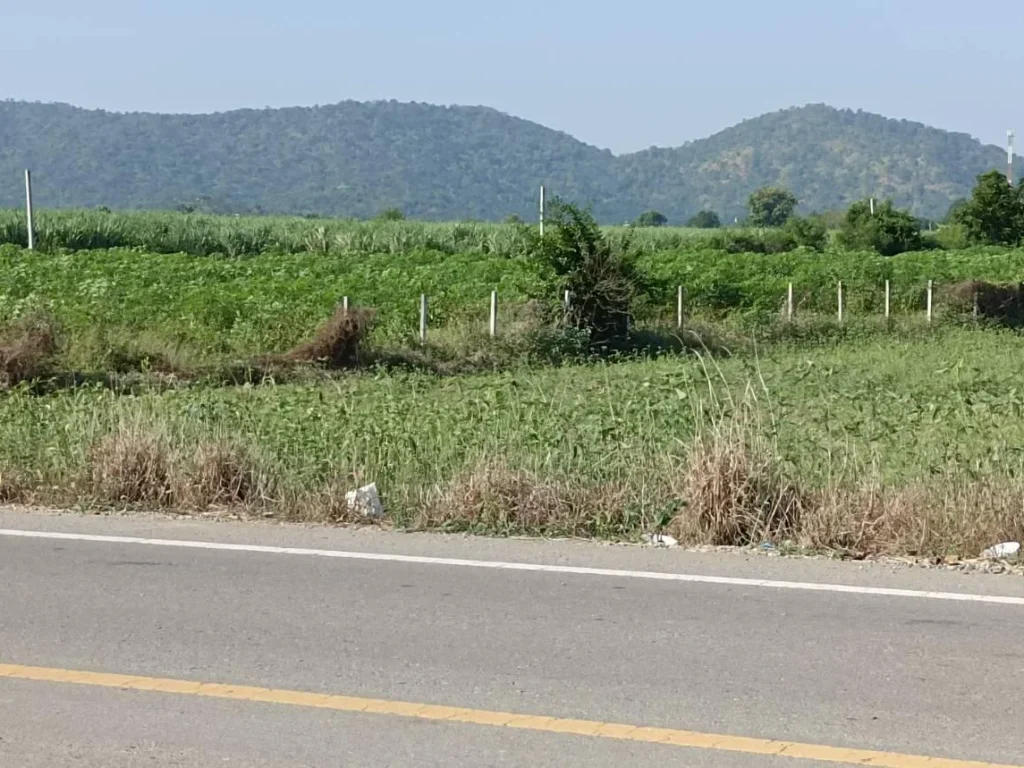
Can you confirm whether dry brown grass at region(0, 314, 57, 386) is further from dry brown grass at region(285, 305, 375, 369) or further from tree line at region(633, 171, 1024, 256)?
tree line at region(633, 171, 1024, 256)

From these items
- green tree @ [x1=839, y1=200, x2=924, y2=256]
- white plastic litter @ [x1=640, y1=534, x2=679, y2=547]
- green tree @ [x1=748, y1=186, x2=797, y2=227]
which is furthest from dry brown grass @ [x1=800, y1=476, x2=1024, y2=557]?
green tree @ [x1=748, y1=186, x2=797, y2=227]

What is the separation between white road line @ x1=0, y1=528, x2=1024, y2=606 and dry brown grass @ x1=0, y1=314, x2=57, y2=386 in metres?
11.7

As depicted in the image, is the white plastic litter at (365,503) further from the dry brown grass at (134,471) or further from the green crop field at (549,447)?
the dry brown grass at (134,471)

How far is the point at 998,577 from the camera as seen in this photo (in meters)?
7.89

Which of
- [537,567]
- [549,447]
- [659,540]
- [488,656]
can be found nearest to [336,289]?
[549,447]

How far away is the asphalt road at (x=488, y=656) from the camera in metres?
5.18

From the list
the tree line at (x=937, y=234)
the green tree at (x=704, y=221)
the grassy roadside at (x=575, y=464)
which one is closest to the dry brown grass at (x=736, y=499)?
the grassy roadside at (x=575, y=464)

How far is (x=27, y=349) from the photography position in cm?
2072

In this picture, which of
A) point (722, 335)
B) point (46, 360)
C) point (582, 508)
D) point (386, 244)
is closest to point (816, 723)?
point (582, 508)

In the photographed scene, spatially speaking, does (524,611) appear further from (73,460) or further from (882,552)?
(73,460)

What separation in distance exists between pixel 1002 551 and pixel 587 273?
20189 millimetres

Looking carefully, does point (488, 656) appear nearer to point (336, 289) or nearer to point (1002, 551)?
point (1002, 551)

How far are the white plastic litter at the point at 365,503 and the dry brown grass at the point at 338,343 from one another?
13780mm

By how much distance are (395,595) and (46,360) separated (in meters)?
15.1
